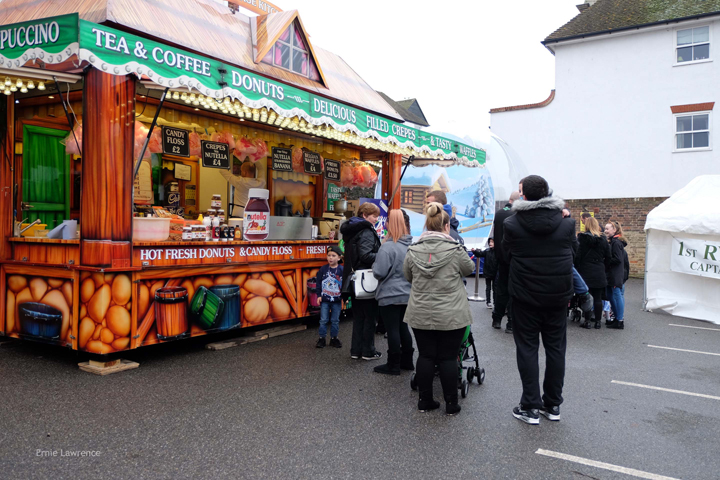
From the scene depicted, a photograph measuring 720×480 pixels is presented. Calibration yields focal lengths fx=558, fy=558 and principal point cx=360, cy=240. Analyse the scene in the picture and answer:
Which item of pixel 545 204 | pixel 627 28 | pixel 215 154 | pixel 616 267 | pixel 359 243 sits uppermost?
pixel 627 28

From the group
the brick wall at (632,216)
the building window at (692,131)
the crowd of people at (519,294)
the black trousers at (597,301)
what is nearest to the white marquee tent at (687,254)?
the black trousers at (597,301)

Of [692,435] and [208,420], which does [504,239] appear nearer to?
[692,435]

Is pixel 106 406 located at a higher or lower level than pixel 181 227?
lower

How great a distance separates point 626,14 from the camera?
21.3 meters

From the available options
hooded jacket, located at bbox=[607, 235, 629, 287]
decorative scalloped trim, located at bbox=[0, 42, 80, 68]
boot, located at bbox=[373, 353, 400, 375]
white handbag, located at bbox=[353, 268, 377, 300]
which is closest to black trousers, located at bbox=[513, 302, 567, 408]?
boot, located at bbox=[373, 353, 400, 375]

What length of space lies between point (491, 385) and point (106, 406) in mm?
3528

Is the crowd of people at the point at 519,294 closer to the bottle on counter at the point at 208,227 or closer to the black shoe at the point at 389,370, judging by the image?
the black shoe at the point at 389,370

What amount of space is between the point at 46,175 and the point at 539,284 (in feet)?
23.0

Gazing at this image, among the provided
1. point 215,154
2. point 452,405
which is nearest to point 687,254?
point 452,405

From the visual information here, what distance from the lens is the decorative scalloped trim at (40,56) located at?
4949 mm

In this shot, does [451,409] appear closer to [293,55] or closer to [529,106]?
[293,55]

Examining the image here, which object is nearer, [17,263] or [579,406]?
[579,406]

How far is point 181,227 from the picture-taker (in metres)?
6.96

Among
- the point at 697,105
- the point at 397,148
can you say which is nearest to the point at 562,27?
the point at 697,105
